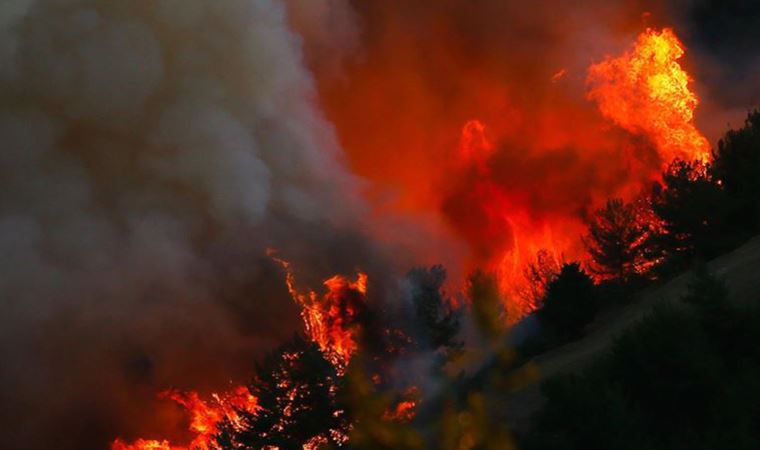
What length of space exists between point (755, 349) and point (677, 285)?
11667 mm

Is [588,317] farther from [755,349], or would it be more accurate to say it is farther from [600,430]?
[600,430]

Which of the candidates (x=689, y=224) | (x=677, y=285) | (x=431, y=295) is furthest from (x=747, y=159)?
(x=431, y=295)

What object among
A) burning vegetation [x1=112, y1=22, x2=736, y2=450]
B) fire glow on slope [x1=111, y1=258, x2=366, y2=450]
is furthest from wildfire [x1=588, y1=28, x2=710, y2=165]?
fire glow on slope [x1=111, y1=258, x2=366, y2=450]

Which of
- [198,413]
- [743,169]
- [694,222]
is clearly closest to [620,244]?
[694,222]

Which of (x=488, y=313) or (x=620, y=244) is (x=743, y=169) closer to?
(x=620, y=244)

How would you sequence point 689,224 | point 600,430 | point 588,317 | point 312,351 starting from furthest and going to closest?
point 689,224, point 588,317, point 312,351, point 600,430

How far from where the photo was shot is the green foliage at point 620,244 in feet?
136

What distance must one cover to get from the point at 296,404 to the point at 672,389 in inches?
424

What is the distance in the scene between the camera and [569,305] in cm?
3309

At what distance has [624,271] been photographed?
1629 inches

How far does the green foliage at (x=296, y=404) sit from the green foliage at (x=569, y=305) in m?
9.94

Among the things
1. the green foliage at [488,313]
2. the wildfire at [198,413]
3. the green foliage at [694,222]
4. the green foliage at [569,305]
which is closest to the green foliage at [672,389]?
the green foliage at [488,313]

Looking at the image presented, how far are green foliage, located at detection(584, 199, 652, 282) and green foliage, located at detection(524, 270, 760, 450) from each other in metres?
19.8

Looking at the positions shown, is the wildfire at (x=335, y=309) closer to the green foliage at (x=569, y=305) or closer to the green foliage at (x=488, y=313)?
the green foliage at (x=569, y=305)
